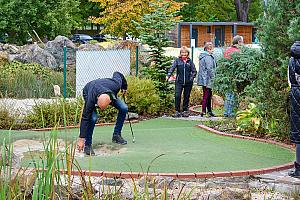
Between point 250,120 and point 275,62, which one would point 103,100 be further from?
point 250,120

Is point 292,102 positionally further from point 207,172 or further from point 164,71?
point 164,71

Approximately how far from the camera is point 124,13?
1131 inches

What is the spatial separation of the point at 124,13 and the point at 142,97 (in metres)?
14.5

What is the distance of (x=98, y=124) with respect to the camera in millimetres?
13422

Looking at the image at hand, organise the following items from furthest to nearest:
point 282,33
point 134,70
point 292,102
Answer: point 134,70, point 282,33, point 292,102

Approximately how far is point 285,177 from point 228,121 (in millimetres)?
4759

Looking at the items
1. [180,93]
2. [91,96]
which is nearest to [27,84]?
[180,93]

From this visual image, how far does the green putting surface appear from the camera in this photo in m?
8.46

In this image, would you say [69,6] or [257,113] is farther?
[69,6]

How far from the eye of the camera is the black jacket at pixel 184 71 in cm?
1462

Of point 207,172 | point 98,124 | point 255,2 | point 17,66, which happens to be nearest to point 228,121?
point 98,124

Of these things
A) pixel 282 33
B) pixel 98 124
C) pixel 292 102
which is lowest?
pixel 98 124

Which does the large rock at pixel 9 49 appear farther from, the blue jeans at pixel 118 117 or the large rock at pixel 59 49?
the blue jeans at pixel 118 117

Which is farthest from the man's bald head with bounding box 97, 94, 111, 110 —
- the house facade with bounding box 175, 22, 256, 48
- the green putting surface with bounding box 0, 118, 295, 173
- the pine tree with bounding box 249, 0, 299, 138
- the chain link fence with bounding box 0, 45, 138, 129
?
the house facade with bounding box 175, 22, 256, 48
